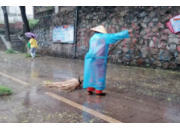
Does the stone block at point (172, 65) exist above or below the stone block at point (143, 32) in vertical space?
below

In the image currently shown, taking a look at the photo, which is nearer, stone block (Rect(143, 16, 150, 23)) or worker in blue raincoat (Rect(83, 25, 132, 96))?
worker in blue raincoat (Rect(83, 25, 132, 96))

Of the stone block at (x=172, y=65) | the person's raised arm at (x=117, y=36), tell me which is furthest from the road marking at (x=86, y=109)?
the stone block at (x=172, y=65)

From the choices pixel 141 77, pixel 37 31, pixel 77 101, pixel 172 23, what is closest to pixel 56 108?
pixel 77 101

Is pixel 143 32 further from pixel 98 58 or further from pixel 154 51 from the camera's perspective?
pixel 98 58

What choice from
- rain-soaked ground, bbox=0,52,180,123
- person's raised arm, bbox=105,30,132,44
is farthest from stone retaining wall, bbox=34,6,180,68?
person's raised arm, bbox=105,30,132,44

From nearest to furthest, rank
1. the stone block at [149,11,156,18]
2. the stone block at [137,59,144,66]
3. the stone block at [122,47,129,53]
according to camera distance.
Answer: the stone block at [149,11,156,18], the stone block at [137,59,144,66], the stone block at [122,47,129,53]

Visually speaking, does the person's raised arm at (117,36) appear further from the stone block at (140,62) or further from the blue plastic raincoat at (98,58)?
the stone block at (140,62)

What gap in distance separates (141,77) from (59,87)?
326 centimetres

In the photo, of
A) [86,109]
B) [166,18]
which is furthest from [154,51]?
[86,109]

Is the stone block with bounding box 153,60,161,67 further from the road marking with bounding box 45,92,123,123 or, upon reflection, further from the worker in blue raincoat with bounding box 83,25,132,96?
the road marking with bounding box 45,92,123,123

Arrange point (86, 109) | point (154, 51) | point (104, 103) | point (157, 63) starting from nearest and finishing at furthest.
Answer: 1. point (86, 109)
2. point (104, 103)
3. point (157, 63)
4. point (154, 51)

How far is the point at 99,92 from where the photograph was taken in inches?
189

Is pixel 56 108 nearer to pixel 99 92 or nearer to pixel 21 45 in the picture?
pixel 99 92

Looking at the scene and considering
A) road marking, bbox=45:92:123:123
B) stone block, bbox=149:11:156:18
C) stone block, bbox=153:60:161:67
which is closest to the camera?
road marking, bbox=45:92:123:123
